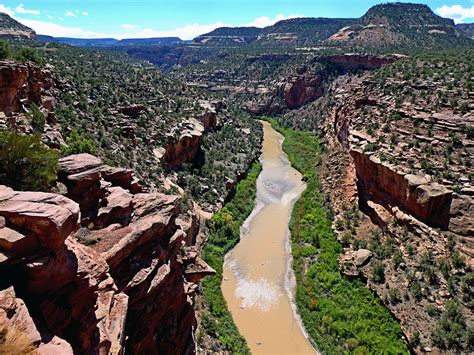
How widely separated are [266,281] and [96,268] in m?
18.9

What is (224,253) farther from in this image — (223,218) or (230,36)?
(230,36)

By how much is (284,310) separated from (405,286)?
771 centimetres

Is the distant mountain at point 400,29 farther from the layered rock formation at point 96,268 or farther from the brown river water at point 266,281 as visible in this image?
the layered rock formation at point 96,268

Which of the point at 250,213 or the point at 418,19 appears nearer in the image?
the point at 250,213

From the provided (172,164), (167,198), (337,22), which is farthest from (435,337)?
(337,22)

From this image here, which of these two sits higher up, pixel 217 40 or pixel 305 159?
pixel 217 40

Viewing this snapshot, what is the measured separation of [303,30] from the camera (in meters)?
134

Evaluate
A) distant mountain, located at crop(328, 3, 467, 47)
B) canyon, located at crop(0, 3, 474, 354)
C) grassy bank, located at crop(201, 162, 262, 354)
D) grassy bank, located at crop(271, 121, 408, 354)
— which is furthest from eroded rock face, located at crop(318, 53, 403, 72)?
grassy bank, located at crop(271, 121, 408, 354)

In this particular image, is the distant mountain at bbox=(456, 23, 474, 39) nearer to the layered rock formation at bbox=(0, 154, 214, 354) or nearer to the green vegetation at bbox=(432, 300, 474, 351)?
the green vegetation at bbox=(432, 300, 474, 351)

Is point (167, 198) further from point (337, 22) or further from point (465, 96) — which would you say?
point (337, 22)

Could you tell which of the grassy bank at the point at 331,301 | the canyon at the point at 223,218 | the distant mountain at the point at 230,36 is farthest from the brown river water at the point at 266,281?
the distant mountain at the point at 230,36

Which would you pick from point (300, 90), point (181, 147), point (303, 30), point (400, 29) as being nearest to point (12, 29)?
point (181, 147)

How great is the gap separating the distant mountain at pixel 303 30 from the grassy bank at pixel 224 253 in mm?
87250

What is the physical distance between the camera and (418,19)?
3831 inches
